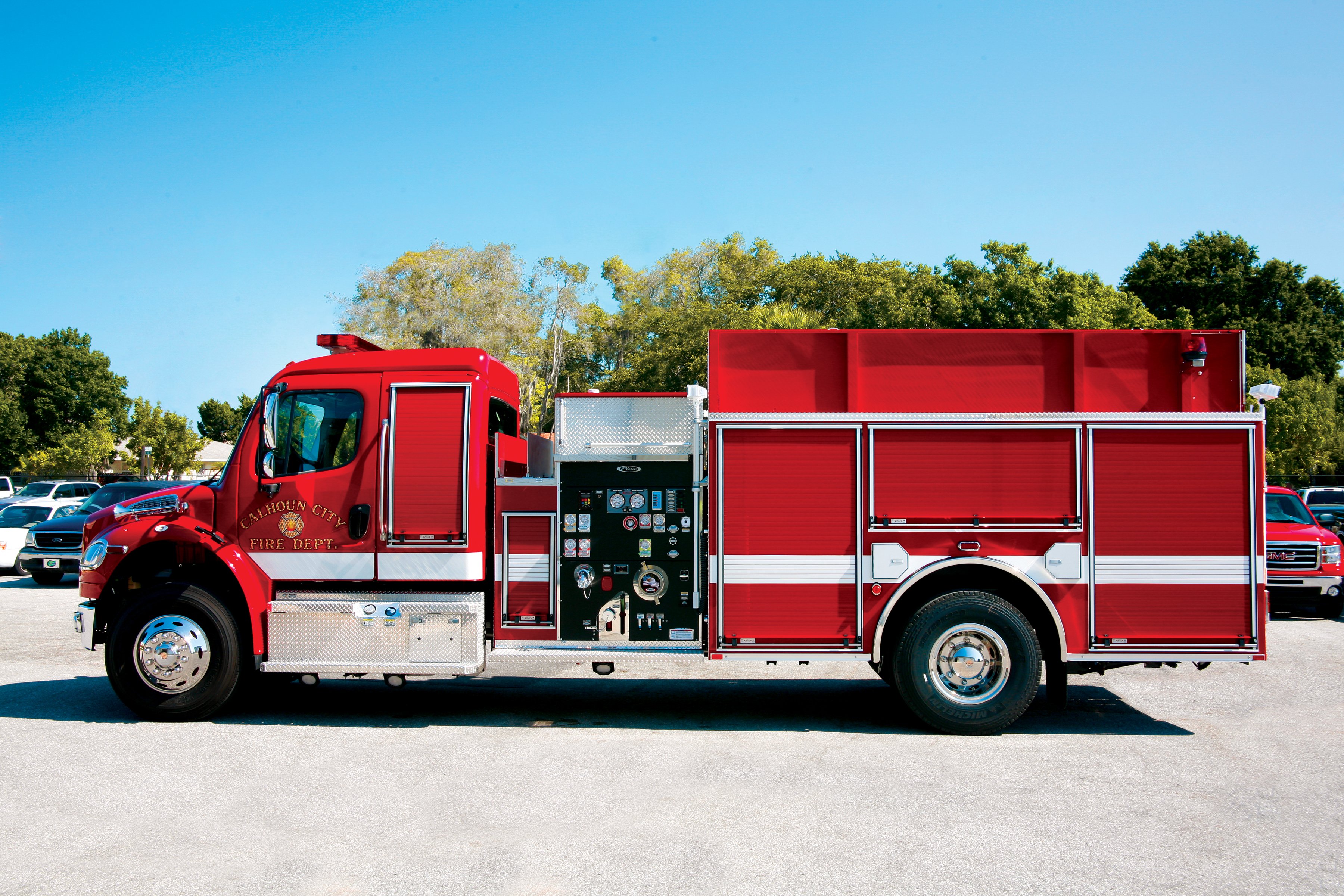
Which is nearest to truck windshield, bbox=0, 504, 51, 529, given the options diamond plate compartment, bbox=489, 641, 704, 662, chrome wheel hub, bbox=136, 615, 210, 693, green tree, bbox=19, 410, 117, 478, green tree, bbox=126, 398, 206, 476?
chrome wheel hub, bbox=136, 615, 210, 693

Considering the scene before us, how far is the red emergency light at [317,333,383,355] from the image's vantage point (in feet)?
24.9

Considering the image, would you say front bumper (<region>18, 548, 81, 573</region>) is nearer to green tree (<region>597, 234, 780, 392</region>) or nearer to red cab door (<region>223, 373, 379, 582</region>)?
red cab door (<region>223, 373, 379, 582</region>)

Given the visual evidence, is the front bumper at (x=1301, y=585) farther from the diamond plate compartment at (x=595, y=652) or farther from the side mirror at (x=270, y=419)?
the side mirror at (x=270, y=419)

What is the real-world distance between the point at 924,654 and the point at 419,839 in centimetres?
379

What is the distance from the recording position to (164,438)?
63719 mm

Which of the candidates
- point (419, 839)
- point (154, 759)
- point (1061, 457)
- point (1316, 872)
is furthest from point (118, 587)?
point (1316, 872)

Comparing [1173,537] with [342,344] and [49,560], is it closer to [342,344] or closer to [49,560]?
[342,344]

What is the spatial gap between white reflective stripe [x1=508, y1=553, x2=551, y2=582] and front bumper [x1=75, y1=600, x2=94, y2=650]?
11.0ft

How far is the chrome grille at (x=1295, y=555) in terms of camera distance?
44.9ft

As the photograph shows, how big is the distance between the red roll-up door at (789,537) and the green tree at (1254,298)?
51210mm

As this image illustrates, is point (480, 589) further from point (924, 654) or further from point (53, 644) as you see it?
point (53, 644)

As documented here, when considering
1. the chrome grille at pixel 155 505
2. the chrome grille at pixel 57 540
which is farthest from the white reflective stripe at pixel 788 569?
the chrome grille at pixel 57 540

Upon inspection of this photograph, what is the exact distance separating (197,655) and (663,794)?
157 inches

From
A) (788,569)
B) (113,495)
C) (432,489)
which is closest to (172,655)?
(432,489)
